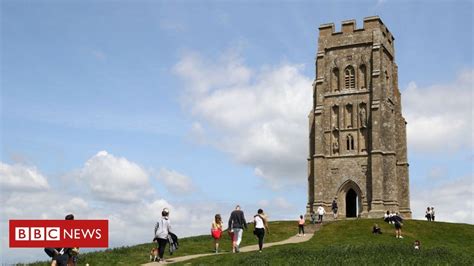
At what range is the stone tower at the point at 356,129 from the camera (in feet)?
198

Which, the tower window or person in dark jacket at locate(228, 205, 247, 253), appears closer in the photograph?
person in dark jacket at locate(228, 205, 247, 253)

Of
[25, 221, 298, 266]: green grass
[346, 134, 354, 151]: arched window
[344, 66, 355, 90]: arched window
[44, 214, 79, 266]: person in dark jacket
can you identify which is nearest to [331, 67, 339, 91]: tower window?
[344, 66, 355, 90]: arched window

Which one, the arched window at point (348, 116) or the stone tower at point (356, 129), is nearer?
the stone tower at point (356, 129)

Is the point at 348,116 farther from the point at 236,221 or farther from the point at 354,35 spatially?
the point at 236,221

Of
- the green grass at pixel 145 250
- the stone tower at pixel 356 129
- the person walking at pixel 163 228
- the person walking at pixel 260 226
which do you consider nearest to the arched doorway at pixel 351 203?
the stone tower at pixel 356 129

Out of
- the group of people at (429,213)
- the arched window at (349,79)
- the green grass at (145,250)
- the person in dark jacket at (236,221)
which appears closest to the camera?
the green grass at (145,250)

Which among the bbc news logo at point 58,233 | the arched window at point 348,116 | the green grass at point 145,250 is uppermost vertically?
the arched window at point 348,116

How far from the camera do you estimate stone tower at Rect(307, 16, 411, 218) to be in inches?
2378

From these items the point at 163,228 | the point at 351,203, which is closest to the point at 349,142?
the point at 351,203

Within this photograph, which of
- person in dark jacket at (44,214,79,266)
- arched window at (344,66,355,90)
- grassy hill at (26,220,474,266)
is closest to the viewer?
person in dark jacket at (44,214,79,266)

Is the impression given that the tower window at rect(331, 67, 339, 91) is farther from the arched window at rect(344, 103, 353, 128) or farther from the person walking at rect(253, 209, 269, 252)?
the person walking at rect(253, 209, 269, 252)

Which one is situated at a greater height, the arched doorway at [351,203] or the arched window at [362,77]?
the arched window at [362,77]

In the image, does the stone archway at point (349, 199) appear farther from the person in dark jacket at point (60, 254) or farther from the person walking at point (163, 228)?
the person in dark jacket at point (60, 254)

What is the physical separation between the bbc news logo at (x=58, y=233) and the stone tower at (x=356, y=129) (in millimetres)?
39809
